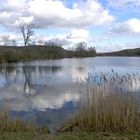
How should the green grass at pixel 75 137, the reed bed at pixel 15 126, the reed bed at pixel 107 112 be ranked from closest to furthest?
1. the green grass at pixel 75 137
2. the reed bed at pixel 107 112
3. the reed bed at pixel 15 126

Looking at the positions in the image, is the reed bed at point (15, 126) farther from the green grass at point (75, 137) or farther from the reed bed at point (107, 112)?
the green grass at point (75, 137)

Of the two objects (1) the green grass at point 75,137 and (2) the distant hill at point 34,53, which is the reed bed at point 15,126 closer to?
(1) the green grass at point 75,137

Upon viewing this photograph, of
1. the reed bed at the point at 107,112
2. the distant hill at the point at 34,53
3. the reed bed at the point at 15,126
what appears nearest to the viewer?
the reed bed at the point at 107,112

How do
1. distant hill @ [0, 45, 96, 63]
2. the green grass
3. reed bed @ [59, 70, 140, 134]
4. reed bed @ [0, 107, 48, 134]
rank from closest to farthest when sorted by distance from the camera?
the green grass → reed bed @ [59, 70, 140, 134] → reed bed @ [0, 107, 48, 134] → distant hill @ [0, 45, 96, 63]

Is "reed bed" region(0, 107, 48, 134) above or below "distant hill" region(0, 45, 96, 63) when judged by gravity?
below

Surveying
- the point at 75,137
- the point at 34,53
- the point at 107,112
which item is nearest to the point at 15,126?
the point at 75,137

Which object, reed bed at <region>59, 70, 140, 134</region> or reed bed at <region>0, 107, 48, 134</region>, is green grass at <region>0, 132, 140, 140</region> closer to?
reed bed at <region>59, 70, 140, 134</region>

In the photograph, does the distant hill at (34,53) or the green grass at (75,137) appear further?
the distant hill at (34,53)

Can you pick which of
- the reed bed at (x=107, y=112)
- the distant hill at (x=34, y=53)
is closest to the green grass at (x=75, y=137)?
the reed bed at (x=107, y=112)

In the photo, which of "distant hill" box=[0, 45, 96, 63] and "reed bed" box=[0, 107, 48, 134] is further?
"distant hill" box=[0, 45, 96, 63]

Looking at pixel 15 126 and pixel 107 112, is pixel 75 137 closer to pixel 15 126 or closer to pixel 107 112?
pixel 107 112

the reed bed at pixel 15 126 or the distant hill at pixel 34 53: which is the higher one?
the distant hill at pixel 34 53

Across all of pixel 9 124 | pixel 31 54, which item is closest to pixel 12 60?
pixel 31 54

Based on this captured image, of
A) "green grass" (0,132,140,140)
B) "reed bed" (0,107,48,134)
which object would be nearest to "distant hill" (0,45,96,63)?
"reed bed" (0,107,48,134)
